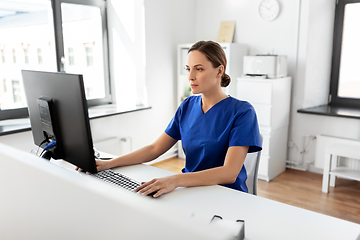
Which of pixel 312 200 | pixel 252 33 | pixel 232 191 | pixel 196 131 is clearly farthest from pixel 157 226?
pixel 252 33

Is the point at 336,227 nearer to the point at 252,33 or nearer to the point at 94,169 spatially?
the point at 94,169

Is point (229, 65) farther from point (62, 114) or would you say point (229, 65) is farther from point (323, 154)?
point (62, 114)

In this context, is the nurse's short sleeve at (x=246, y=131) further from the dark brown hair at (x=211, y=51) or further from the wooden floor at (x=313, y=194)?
the wooden floor at (x=313, y=194)

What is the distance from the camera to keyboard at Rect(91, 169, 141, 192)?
1.34 meters

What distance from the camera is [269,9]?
3742 millimetres

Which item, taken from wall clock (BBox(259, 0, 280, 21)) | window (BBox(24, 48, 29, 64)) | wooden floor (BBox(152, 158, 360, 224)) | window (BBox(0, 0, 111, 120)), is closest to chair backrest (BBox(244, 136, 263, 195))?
Result: wooden floor (BBox(152, 158, 360, 224))

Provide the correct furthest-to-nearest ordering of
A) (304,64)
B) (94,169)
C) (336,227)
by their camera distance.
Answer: (304,64), (94,169), (336,227)

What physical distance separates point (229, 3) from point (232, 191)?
3259 mm

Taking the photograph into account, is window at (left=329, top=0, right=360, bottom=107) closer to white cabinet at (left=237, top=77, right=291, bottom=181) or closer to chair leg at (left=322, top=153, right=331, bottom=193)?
white cabinet at (left=237, top=77, right=291, bottom=181)

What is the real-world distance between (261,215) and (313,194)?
225 cm

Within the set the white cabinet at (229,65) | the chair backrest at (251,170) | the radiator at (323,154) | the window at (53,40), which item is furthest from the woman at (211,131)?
the radiator at (323,154)

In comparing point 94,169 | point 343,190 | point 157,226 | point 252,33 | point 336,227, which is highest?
point 252,33

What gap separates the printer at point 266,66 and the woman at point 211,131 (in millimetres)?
1777

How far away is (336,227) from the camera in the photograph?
3.56 feet
